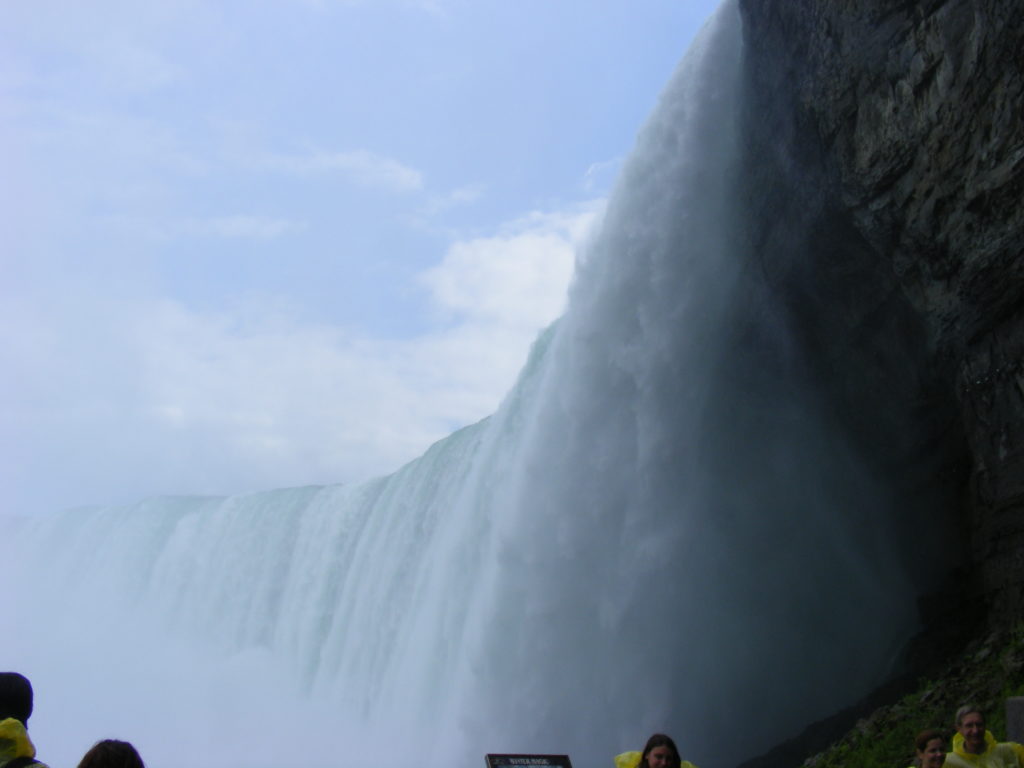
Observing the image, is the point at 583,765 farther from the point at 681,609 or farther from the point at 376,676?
the point at 376,676

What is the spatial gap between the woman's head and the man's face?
157mm

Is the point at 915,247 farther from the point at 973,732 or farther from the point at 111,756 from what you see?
the point at 111,756

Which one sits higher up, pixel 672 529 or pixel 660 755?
pixel 672 529

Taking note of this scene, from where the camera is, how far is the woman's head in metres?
4.89

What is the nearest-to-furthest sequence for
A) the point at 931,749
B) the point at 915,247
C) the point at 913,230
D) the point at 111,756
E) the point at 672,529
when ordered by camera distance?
the point at 111,756 < the point at 931,749 < the point at 913,230 < the point at 915,247 < the point at 672,529

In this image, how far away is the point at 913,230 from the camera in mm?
12273

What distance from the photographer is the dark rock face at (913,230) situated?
10930 mm

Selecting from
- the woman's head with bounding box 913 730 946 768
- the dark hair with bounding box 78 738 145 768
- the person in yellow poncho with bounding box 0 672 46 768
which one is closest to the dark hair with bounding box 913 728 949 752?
the woman's head with bounding box 913 730 946 768

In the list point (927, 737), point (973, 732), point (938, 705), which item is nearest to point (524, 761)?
point (927, 737)

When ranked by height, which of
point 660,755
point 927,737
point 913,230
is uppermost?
point 913,230

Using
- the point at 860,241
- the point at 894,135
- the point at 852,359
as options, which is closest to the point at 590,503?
the point at 852,359

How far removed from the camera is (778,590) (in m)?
15.6

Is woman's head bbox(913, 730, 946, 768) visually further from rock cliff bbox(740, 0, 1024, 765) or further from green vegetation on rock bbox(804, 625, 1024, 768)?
rock cliff bbox(740, 0, 1024, 765)

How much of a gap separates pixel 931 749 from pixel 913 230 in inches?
342
